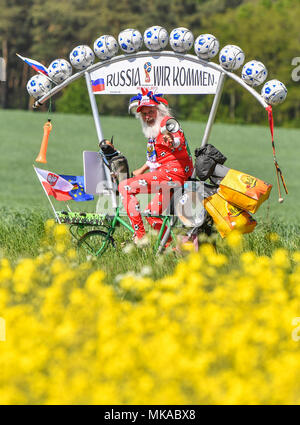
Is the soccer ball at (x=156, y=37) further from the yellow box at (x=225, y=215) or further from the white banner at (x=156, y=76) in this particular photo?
the yellow box at (x=225, y=215)

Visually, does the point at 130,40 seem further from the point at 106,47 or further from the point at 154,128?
the point at 154,128

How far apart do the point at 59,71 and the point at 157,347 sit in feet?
13.5

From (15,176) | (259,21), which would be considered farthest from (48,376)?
(259,21)

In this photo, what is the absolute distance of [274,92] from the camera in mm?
5516

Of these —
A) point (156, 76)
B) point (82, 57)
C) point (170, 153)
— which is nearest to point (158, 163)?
point (170, 153)

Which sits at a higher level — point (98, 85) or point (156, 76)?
point (98, 85)

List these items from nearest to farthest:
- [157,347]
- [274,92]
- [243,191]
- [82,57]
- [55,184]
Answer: [157,347]
[243,191]
[274,92]
[55,184]
[82,57]

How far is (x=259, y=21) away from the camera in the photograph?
5234 centimetres

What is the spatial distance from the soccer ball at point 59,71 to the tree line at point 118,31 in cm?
3773

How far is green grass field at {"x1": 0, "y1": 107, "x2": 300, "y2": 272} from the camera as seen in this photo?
607 cm

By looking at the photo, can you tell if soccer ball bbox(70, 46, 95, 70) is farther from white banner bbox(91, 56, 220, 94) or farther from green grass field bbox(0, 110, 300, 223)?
green grass field bbox(0, 110, 300, 223)

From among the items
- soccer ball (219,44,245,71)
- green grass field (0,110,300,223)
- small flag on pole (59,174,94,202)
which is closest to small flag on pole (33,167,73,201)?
small flag on pole (59,174,94,202)

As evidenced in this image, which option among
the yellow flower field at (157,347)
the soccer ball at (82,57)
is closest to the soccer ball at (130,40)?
the soccer ball at (82,57)

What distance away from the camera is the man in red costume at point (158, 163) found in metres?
5.68
